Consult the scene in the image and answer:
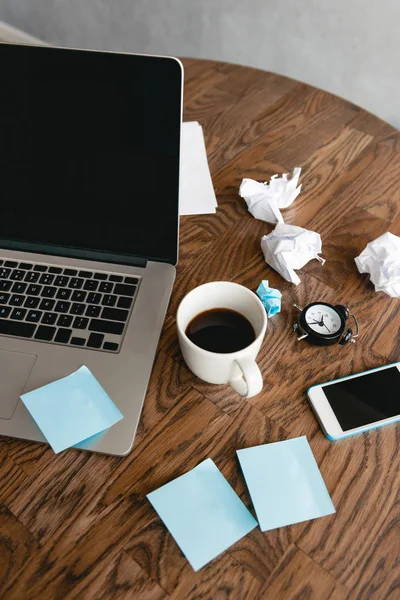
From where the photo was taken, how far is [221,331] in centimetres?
65

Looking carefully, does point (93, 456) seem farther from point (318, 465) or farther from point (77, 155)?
point (77, 155)

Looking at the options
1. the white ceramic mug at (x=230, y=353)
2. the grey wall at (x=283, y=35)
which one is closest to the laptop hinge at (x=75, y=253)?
the white ceramic mug at (x=230, y=353)

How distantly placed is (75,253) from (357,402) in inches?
17.7

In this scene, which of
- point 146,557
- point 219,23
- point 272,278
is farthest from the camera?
point 219,23

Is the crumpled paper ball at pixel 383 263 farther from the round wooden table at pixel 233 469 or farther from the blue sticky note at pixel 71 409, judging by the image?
the blue sticky note at pixel 71 409

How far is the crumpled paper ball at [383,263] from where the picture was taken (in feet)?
2.50

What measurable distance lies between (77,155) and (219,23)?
1329 millimetres

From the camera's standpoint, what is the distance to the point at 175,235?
0.72 m

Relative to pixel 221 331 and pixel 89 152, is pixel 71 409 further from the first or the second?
pixel 89 152

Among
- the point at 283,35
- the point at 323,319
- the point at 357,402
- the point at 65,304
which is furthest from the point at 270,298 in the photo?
the point at 283,35

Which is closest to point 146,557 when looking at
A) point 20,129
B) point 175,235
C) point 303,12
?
point 175,235

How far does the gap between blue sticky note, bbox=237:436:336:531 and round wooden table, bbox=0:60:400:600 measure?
1 centimetres

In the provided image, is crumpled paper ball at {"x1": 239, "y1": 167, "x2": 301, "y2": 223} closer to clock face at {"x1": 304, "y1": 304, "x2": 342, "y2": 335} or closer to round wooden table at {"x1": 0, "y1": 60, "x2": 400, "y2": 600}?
round wooden table at {"x1": 0, "y1": 60, "x2": 400, "y2": 600}

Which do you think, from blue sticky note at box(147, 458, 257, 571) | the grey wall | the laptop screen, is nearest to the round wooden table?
blue sticky note at box(147, 458, 257, 571)
